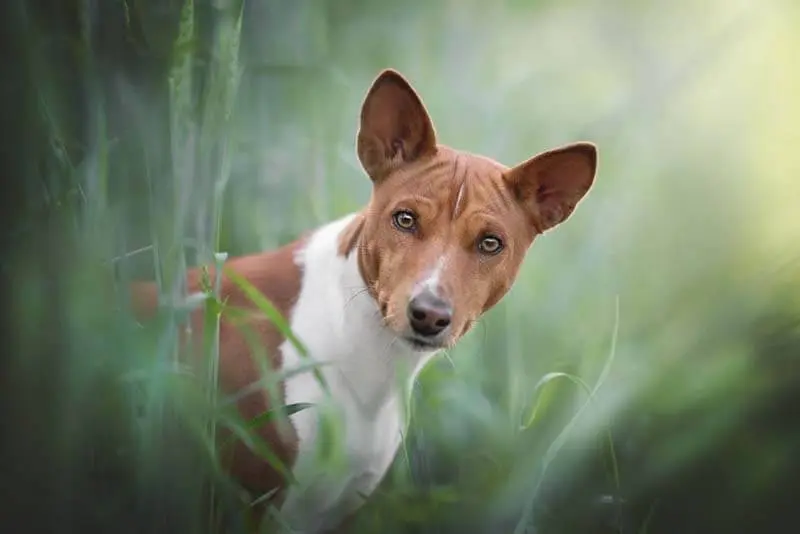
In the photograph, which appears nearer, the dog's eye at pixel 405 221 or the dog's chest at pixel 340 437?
the dog's eye at pixel 405 221

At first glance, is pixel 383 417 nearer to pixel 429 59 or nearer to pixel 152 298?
pixel 152 298

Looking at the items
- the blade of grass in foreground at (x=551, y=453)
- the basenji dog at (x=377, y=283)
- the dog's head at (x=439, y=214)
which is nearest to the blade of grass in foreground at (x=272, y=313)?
the basenji dog at (x=377, y=283)

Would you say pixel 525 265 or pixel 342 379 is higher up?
pixel 525 265

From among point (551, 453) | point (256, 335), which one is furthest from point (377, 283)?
point (551, 453)

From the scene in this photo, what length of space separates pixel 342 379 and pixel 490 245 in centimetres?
30

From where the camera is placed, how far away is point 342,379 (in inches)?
61.3

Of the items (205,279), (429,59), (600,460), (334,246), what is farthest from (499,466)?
(429,59)

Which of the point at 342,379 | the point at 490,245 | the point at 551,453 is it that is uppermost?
the point at 490,245

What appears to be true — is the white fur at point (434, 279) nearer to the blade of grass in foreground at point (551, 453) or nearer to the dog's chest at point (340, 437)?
the dog's chest at point (340, 437)

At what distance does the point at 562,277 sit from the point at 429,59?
39 centimetres

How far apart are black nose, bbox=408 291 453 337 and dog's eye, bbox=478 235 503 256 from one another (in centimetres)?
12

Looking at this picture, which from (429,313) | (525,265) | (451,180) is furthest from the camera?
(525,265)

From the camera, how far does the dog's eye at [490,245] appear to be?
1449 millimetres

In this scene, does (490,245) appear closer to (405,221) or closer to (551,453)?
(405,221)
